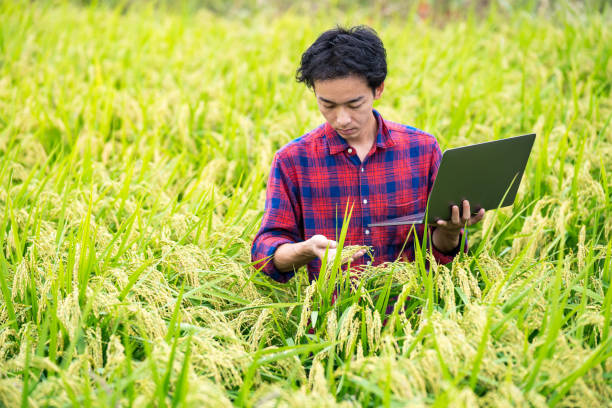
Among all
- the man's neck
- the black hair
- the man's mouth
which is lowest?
the man's neck

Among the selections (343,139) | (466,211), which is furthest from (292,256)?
(466,211)

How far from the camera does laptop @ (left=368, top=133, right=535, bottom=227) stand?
176cm

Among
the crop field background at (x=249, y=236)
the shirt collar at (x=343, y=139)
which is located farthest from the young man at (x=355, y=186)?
the crop field background at (x=249, y=236)

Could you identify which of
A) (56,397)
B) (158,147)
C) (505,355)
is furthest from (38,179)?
(505,355)

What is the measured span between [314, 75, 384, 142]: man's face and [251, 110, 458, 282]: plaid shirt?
0.34 feet

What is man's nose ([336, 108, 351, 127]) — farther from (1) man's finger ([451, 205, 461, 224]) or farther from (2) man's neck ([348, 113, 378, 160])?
(1) man's finger ([451, 205, 461, 224])

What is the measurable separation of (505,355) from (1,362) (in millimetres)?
1407

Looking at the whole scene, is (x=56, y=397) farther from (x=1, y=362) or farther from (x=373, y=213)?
(x=373, y=213)

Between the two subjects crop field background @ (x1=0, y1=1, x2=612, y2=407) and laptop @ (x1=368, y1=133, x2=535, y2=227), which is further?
laptop @ (x1=368, y1=133, x2=535, y2=227)

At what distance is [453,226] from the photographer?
191 cm

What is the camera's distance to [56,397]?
1.44 meters

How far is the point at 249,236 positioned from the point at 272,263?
57 centimetres

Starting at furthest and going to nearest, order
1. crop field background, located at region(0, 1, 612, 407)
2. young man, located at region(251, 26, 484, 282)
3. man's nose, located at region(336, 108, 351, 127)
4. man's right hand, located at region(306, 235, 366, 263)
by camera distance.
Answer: young man, located at region(251, 26, 484, 282) < man's nose, located at region(336, 108, 351, 127) < man's right hand, located at region(306, 235, 366, 263) < crop field background, located at region(0, 1, 612, 407)

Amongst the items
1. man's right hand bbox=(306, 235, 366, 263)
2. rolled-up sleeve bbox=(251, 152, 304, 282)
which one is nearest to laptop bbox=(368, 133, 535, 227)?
man's right hand bbox=(306, 235, 366, 263)
